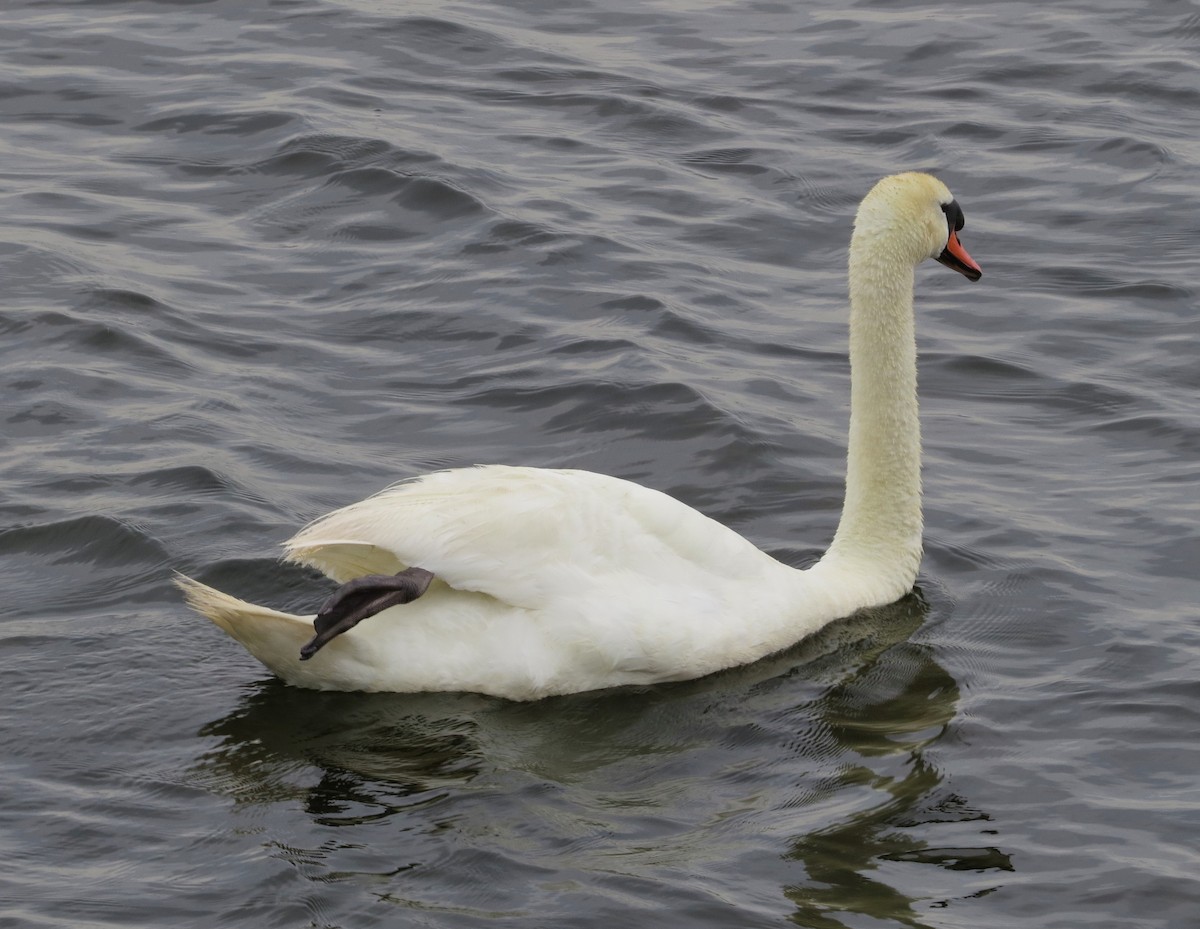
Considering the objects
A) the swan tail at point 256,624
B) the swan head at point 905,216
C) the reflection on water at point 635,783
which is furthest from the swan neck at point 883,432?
the swan tail at point 256,624

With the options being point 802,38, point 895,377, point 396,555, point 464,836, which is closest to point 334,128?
point 802,38

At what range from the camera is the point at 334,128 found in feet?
→ 44.3

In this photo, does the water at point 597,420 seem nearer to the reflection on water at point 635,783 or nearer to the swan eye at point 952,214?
the reflection on water at point 635,783

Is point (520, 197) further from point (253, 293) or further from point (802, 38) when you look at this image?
point (802, 38)

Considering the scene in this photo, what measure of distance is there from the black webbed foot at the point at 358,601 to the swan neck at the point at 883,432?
2221 mm

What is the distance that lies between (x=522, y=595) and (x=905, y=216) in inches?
95.3

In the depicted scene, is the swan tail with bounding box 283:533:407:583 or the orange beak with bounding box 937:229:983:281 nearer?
the swan tail with bounding box 283:533:407:583

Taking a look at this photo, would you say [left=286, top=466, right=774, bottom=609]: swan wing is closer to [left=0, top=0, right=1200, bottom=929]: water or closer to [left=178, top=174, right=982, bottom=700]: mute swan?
[left=178, top=174, right=982, bottom=700]: mute swan

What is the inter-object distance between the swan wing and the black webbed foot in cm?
19

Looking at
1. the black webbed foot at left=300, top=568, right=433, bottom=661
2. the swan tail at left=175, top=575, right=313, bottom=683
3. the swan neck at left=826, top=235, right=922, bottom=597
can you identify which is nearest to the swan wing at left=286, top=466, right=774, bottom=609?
the black webbed foot at left=300, top=568, right=433, bottom=661

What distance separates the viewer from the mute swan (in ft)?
22.5

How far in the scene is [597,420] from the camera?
9906mm

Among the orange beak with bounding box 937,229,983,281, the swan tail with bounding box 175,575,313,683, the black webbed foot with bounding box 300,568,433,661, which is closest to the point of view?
the black webbed foot with bounding box 300,568,433,661

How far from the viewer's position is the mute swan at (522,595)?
22.5ft
